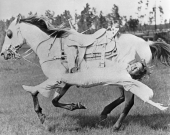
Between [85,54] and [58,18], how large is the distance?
1.18 metres

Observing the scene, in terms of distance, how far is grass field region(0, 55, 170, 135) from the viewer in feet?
16.0

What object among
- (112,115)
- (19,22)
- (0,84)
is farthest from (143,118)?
(0,84)

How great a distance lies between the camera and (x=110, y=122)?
525 centimetres

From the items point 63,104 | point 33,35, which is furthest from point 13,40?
point 63,104

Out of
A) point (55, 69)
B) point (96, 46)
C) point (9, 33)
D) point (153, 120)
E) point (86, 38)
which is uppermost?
point (9, 33)

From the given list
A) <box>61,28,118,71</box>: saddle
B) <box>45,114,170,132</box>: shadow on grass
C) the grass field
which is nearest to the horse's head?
<box>61,28,118,71</box>: saddle

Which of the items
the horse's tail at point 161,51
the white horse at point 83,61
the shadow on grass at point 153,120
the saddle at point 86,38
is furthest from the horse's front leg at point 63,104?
the horse's tail at point 161,51

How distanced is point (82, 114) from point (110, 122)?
0.68m

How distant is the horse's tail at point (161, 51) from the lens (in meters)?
4.73

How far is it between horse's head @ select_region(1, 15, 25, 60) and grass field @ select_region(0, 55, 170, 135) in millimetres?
1238

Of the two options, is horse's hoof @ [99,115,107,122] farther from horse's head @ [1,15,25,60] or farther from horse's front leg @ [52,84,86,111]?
horse's head @ [1,15,25,60]

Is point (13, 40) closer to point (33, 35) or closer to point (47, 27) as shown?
point (33, 35)

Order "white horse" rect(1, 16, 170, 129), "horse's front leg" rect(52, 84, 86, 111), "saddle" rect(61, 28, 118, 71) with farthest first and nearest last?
1. "horse's front leg" rect(52, 84, 86, 111)
2. "saddle" rect(61, 28, 118, 71)
3. "white horse" rect(1, 16, 170, 129)

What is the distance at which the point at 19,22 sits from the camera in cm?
496
